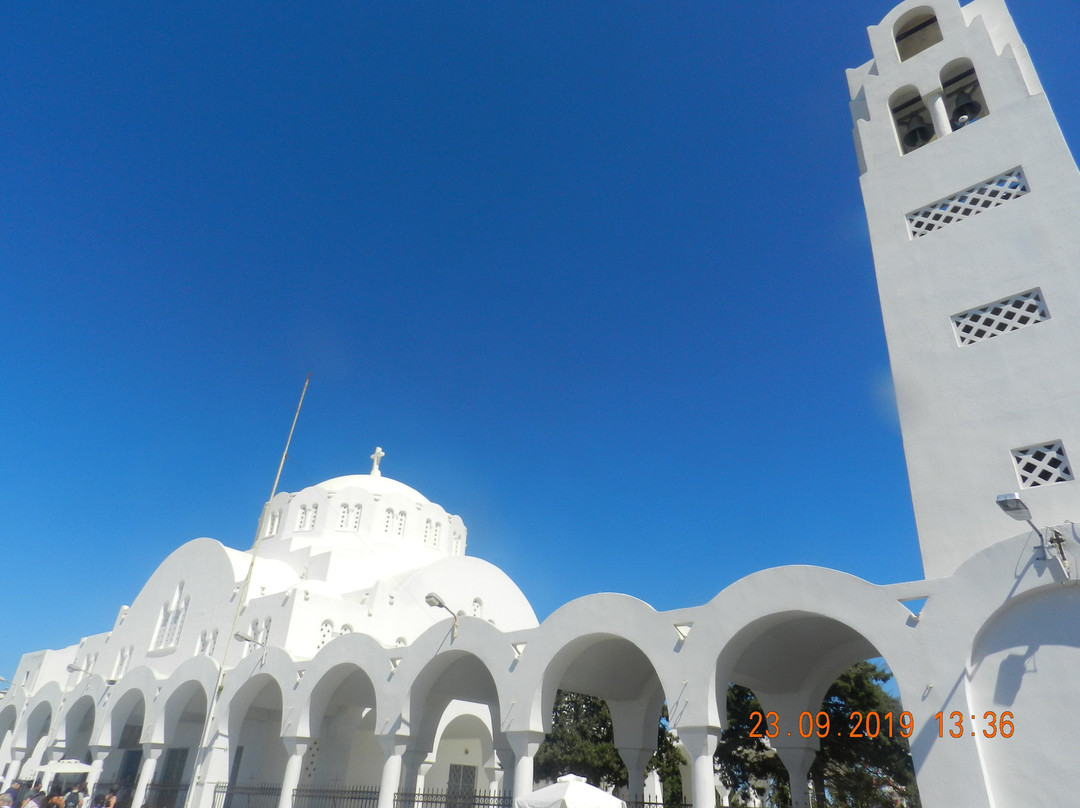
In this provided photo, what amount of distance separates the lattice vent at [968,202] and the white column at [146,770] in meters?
20.2

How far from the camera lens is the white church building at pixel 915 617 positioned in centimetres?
770

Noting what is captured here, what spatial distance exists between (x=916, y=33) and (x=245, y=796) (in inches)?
895

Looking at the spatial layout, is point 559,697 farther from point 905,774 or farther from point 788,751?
point 788,751

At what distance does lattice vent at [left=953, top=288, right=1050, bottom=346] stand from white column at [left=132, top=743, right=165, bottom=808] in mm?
19452

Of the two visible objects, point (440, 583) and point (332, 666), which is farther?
point (440, 583)

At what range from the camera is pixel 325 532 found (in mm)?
25141

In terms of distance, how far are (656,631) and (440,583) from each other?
12717mm

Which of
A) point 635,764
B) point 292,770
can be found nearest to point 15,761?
point 292,770

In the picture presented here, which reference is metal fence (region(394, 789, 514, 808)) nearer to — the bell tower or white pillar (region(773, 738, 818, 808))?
white pillar (region(773, 738, 818, 808))

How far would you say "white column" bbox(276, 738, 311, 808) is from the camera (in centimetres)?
1370

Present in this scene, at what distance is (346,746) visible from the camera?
18.4 m

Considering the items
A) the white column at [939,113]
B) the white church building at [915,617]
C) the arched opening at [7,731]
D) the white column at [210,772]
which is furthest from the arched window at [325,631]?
the white column at [939,113]

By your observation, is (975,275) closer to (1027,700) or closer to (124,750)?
(1027,700)

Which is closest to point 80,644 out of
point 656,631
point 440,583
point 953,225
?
point 440,583
